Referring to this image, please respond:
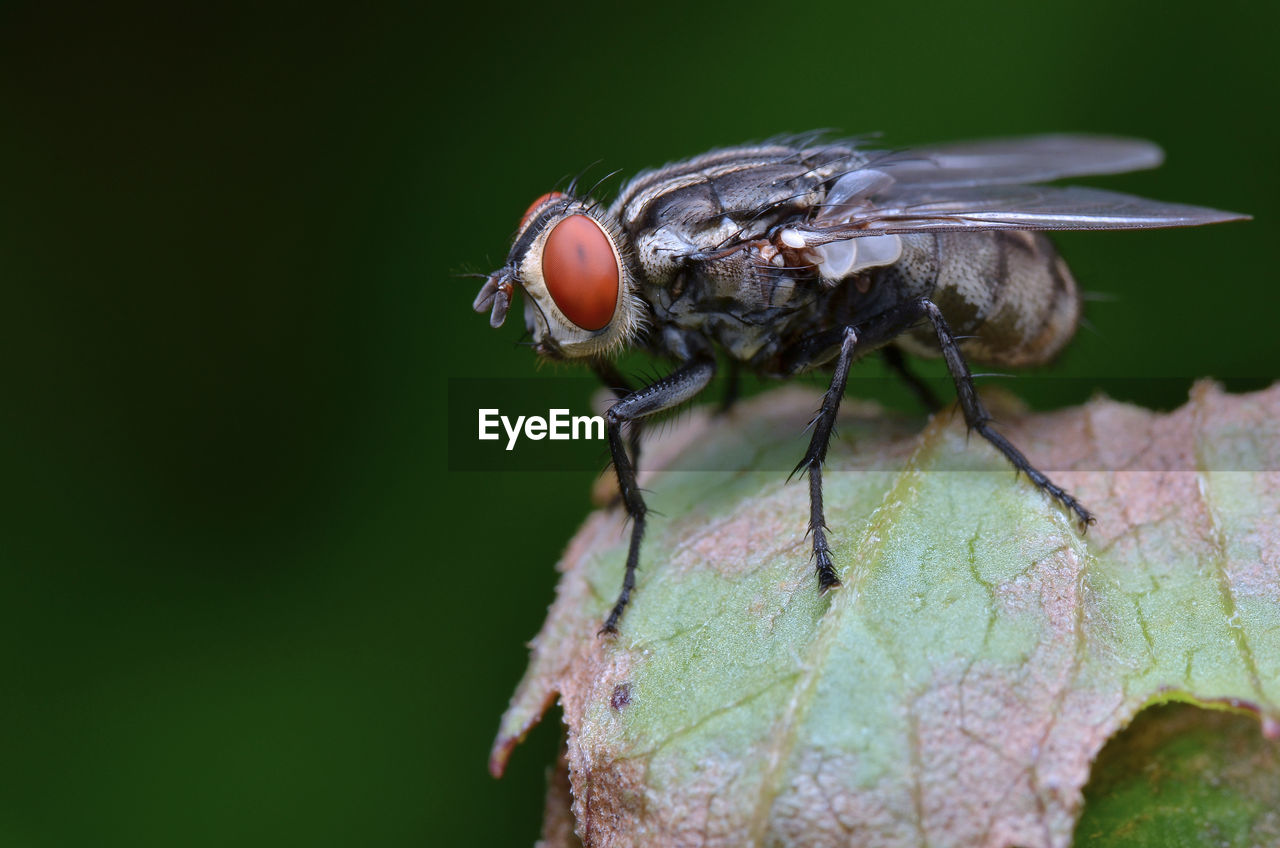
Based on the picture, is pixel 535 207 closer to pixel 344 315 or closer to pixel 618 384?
pixel 618 384

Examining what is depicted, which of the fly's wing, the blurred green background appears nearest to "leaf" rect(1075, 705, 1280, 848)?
the fly's wing

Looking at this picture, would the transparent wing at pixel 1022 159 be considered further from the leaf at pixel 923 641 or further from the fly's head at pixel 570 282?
the leaf at pixel 923 641

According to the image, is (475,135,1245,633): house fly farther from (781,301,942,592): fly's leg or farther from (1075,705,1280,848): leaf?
(1075,705,1280,848): leaf

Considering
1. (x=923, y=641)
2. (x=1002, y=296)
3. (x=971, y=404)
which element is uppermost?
(x=1002, y=296)

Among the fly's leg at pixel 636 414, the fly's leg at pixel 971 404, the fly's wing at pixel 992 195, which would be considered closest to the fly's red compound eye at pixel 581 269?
the fly's leg at pixel 636 414

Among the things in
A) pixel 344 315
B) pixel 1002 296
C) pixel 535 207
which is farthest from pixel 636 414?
pixel 344 315

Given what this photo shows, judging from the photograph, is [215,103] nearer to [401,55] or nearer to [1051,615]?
[401,55]
